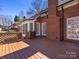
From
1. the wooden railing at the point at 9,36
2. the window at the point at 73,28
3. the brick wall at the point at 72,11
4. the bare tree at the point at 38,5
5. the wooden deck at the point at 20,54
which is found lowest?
the wooden deck at the point at 20,54

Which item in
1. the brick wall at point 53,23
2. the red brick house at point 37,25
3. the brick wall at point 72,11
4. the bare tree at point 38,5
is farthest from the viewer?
the bare tree at point 38,5

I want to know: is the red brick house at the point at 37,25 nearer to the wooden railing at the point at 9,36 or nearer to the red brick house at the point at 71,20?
the wooden railing at the point at 9,36

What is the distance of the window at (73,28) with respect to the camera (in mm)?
Result: 16016

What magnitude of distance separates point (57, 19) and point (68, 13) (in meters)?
2.11

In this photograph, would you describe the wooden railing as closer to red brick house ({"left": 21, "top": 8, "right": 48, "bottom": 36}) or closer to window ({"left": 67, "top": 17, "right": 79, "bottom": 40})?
window ({"left": 67, "top": 17, "right": 79, "bottom": 40})

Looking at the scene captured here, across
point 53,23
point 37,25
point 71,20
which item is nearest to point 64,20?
point 71,20

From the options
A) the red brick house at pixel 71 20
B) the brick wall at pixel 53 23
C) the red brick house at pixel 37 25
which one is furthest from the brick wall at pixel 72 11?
the red brick house at pixel 37 25

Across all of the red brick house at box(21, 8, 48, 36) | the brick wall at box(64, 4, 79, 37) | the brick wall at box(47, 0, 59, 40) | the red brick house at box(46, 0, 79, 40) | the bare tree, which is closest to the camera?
the brick wall at box(64, 4, 79, 37)

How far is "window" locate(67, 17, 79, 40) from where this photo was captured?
16016mm

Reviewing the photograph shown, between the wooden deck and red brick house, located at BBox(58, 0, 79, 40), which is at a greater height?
red brick house, located at BBox(58, 0, 79, 40)

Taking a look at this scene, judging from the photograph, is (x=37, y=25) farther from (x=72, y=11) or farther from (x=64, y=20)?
(x=72, y=11)

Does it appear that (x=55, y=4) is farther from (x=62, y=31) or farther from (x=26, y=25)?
(x=26, y=25)

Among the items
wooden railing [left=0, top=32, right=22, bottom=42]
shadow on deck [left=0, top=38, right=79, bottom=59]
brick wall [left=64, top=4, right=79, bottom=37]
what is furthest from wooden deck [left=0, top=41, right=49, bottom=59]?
brick wall [left=64, top=4, right=79, bottom=37]

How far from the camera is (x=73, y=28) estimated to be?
16.7 metres
